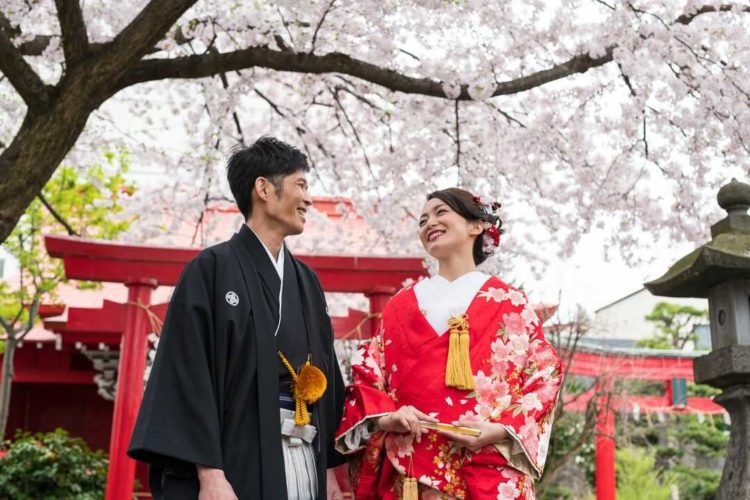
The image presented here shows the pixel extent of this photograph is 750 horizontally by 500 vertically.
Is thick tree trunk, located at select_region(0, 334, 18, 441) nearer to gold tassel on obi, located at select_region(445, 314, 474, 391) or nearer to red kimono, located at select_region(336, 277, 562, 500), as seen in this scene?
red kimono, located at select_region(336, 277, 562, 500)

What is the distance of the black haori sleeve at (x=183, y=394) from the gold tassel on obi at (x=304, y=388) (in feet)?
0.94

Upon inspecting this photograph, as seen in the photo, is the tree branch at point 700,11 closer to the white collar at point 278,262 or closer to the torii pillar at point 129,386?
the white collar at point 278,262

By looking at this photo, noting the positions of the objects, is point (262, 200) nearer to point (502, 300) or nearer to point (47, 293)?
point (502, 300)

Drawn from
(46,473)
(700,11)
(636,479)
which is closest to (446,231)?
(700,11)

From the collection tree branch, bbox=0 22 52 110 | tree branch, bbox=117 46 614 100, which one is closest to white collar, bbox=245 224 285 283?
tree branch, bbox=0 22 52 110

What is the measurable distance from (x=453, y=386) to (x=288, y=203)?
854 mm

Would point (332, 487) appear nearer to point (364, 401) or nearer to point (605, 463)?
point (364, 401)

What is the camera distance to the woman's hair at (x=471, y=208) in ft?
10.0

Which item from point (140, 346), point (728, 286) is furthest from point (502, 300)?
point (140, 346)

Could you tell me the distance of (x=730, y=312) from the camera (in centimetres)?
478

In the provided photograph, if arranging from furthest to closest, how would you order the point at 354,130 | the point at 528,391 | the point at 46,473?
the point at 46,473 → the point at 354,130 → the point at 528,391

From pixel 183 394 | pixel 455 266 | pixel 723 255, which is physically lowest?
pixel 183 394

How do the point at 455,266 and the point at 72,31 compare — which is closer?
the point at 455,266

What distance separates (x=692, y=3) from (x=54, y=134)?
4.03 metres
